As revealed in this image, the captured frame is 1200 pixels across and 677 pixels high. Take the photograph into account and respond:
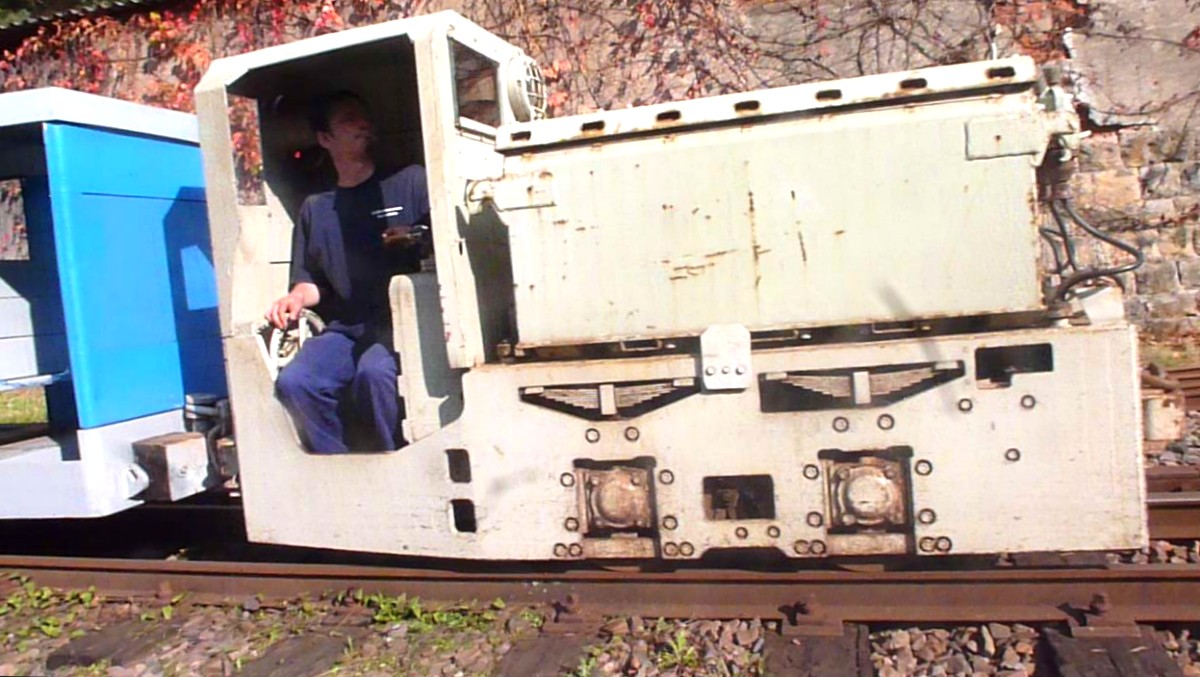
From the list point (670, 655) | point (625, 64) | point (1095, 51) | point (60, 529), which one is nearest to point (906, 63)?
point (1095, 51)

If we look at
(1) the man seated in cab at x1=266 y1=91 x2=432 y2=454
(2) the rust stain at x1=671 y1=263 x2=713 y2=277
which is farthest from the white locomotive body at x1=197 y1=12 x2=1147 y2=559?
(1) the man seated in cab at x1=266 y1=91 x2=432 y2=454

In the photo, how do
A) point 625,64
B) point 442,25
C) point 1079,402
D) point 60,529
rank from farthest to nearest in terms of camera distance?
point 625,64 → point 60,529 → point 442,25 → point 1079,402

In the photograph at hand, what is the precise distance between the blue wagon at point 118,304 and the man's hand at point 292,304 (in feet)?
2.38

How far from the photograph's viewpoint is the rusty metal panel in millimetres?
3295

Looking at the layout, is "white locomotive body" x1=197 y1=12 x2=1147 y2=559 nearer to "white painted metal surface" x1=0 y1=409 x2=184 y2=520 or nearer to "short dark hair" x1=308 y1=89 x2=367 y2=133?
"short dark hair" x1=308 y1=89 x2=367 y2=133

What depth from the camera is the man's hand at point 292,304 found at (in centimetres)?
417

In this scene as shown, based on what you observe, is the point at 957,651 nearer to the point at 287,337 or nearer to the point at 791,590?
the point at 791,590

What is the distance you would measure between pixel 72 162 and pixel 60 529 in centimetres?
248

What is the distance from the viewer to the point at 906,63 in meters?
8.30

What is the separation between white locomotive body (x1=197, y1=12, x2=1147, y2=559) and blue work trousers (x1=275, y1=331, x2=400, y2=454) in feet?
0.29

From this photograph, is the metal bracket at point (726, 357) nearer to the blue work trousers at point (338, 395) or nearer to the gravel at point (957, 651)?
the gravel at point (957, 651)

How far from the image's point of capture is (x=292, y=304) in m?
4.20

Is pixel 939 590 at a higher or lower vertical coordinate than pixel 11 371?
lower

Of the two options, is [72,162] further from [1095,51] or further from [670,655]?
[1095,51]
